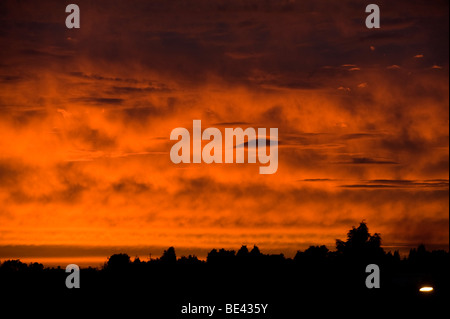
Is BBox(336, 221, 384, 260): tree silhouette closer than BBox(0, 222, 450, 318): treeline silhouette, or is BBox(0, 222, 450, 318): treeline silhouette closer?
BBox(0, 222, 450, 318): treeline silhouette

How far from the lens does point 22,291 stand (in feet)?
252

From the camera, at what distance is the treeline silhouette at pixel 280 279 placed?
144ft

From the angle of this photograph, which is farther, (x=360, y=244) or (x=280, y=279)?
(x=360, y=244)

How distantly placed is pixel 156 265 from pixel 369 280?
53.4 metres

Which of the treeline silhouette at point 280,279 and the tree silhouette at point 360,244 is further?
the tree silhouette at point 360,244

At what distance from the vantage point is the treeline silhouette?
144ft

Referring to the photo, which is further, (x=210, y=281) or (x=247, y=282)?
(x=210, y=281)

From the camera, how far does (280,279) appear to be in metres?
63.2
